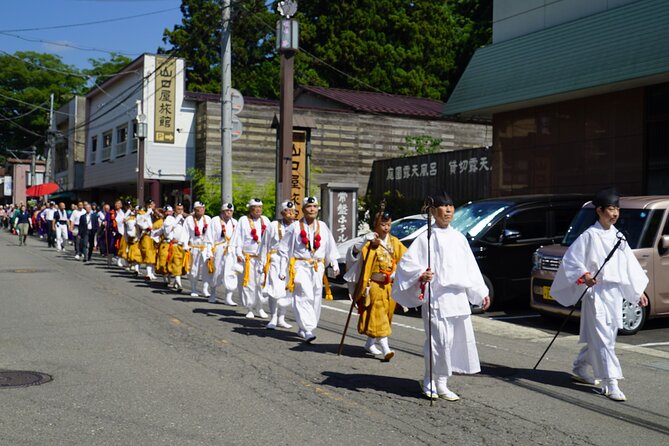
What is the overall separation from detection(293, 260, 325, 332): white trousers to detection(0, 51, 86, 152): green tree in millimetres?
55612

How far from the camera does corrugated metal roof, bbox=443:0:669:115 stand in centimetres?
1376

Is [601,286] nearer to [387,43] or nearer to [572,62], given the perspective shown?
[572,62]

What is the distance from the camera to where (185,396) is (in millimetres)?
6191

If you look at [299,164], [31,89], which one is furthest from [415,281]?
[31,89]

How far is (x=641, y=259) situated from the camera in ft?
33.5

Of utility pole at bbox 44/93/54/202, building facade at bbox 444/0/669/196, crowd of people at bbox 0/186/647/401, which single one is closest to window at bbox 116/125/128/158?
utility pole at bbox 44/93/54/202

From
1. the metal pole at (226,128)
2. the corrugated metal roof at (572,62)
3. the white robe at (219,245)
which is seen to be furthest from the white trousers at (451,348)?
the metal pole at (226,128)

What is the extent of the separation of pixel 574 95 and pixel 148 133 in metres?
19.4

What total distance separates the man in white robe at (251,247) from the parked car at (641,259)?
14.1 ft

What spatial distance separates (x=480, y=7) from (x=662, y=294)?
30169 millimetres

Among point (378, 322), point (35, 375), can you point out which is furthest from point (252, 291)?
point (35, 375)

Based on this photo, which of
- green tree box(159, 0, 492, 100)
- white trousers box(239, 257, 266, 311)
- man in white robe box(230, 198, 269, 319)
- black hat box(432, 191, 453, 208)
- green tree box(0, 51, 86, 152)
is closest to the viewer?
black hat box(432, 191, 453, 208)

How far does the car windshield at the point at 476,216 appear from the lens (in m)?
12.6

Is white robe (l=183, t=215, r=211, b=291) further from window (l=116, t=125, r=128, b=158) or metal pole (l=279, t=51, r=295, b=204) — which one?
window (l=116, t=125, r=128, b=158)
